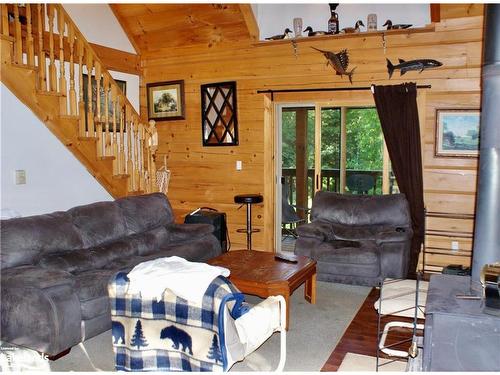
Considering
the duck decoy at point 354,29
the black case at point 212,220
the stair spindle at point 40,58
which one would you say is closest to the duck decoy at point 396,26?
the duck decoy at point 354,29

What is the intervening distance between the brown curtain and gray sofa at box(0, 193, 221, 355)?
2342 millimetres

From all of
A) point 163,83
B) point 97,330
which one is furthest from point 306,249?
point 163,83

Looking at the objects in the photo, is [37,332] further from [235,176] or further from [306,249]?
[235,176]

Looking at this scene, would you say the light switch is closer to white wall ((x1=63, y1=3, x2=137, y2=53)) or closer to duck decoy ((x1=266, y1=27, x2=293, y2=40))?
white wall ((x1=63, y1=3, x2=137, y2=53))

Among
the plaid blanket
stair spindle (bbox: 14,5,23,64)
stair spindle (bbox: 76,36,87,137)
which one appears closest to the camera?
the plaid blanket

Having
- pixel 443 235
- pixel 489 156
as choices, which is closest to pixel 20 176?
pixel 489 156

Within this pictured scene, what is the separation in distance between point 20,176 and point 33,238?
4.40 ft

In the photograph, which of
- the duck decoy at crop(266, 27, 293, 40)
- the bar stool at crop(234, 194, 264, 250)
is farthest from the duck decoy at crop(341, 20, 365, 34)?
the bar stool at crop(234, 194, 264, 250)

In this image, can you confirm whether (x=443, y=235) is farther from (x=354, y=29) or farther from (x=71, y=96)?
(x=71, y=96)

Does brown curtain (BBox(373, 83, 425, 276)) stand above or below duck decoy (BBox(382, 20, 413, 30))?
below

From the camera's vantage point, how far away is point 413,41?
5.18 m

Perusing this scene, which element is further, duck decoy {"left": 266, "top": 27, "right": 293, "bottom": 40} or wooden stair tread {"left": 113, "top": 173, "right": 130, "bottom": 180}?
duck decoy {"left": 266, "top": 27, "right": 293, "bottom": 40}

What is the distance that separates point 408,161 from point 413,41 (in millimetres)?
1338

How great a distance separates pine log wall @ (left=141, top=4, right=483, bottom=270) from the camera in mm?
5031
